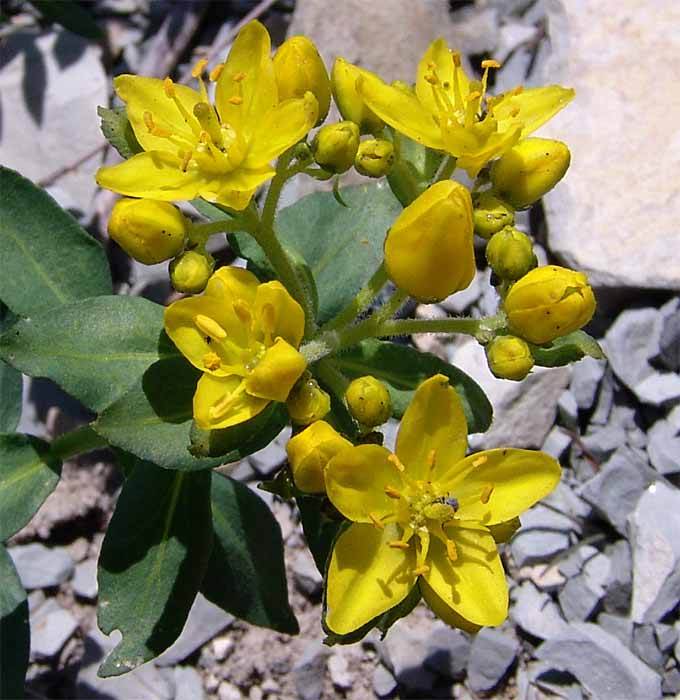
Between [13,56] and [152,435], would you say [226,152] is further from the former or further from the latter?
[13,56]

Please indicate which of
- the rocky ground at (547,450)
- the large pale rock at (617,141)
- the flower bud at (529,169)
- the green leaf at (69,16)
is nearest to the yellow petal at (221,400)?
the flower bud at (529,169)

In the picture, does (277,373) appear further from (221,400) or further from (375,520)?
(375,520)

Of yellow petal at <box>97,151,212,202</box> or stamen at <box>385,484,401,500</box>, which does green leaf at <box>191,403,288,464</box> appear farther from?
yellow petal at <box>97,151,212,202</box>

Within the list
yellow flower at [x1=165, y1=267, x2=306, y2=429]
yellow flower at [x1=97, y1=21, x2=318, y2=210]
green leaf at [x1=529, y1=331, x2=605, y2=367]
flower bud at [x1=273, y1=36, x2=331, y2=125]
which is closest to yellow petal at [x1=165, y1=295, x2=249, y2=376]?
yellow flower at [x1=165, y1=267, x2=306, y2=429]

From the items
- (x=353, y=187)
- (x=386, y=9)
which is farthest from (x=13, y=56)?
(x=353, y=187)

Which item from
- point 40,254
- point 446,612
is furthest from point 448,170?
point 40,254
